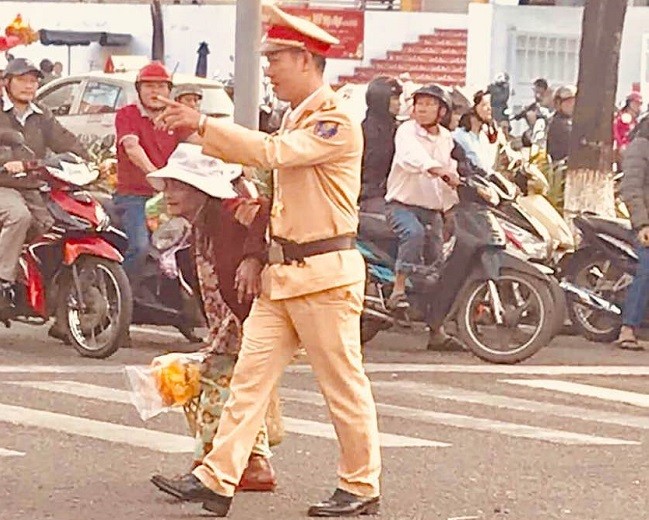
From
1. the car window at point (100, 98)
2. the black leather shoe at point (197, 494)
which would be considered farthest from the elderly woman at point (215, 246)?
the car window at point (100, 98)

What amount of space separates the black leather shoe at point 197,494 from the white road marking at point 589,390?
4533 millimetres

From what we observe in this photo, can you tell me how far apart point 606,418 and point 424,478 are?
2545 millimetres

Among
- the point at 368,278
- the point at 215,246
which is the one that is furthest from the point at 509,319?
the point at 215,246

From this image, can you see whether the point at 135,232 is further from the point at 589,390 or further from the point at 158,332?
the point at 589,390

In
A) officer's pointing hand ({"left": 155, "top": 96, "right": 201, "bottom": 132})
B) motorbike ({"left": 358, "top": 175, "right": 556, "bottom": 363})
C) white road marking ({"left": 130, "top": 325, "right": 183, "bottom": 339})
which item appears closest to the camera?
officer's pointing hand ({"left": 155, "top": 96, "right": 201, "bottom": 132})

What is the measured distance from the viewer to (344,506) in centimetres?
841

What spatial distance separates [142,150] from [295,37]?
214 inches

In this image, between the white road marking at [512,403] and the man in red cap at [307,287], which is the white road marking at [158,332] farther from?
the man in red cap at [307,287]

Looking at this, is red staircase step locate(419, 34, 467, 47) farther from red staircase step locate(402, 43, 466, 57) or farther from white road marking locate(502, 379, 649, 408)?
white road marking locate(502, 379, 649, 408)

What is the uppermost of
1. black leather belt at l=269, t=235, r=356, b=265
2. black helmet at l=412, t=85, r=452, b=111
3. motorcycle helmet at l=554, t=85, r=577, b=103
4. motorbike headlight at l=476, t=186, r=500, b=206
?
black helmet at l=412, t=85, r=452, b=111

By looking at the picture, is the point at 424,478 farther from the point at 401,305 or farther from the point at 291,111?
the point at 401,305

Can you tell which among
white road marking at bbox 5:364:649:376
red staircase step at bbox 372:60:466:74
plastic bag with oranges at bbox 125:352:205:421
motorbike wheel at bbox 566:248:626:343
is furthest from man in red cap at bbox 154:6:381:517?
red staircase step at bbox 372:60:466:74

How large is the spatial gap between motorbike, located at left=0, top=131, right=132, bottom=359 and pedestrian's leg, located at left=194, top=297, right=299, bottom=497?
17.8ft

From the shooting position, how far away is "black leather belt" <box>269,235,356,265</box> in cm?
830
